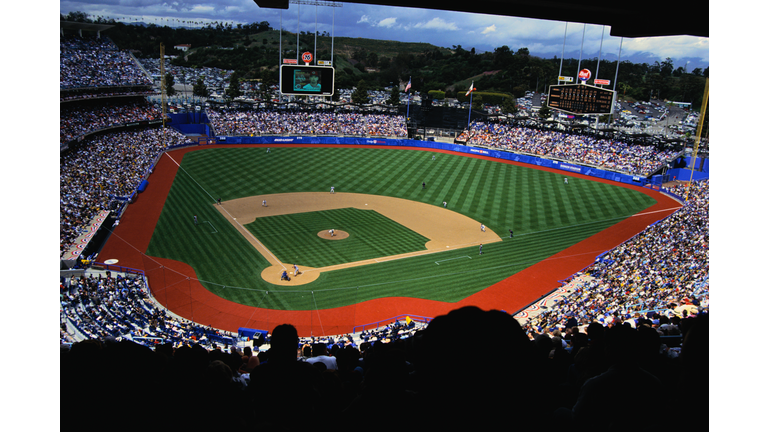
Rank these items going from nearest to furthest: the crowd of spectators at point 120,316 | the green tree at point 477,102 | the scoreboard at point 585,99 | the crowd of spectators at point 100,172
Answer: the crowd of spectators at point 120,316, the crowd of spectators at point 100,172, the scoreboard at point 585,99, the green tree at point 477,102

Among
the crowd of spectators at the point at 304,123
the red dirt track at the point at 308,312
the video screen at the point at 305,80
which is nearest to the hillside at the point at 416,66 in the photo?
the crowd of spectators at the point at 304,123

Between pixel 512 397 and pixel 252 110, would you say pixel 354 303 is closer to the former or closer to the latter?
pixel 512 397

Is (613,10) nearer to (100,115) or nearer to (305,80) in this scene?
(305,80)

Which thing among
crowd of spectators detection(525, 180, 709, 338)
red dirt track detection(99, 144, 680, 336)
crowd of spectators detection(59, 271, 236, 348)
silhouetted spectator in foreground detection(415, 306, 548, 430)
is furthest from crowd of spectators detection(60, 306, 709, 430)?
red dirt track detection(99, 144, 680, 336)

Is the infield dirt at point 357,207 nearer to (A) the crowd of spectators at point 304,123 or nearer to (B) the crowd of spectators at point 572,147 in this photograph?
(B) the crowd of spectators at point 572,147

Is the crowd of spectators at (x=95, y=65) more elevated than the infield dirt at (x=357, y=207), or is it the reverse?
the crowd of spectators at (x=95, y=65)

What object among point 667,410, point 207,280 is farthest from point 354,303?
point 667,410
